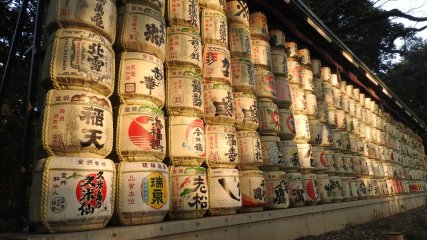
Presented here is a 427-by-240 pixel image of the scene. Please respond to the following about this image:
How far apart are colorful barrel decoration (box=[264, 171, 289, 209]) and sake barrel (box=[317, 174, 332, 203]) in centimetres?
158

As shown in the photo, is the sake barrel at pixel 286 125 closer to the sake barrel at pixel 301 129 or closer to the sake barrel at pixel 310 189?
the sake barrel at pixel 301 129

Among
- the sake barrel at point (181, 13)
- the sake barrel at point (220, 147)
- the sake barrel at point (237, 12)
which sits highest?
the sake barrel at point (237, 12)

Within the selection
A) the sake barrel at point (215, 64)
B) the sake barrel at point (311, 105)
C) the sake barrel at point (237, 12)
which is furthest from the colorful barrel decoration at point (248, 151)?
the sake barrel at point (311, 105)

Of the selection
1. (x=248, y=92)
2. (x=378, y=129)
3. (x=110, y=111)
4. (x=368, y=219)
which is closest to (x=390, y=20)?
(x=378, y=129)

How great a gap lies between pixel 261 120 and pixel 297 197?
139 centimetres

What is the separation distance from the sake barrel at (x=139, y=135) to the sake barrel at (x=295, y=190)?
9.15ft

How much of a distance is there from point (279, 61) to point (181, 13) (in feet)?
8.08

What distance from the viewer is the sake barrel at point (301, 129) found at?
5.96 metres

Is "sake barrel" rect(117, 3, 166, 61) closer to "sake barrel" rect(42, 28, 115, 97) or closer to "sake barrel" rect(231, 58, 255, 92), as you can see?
"sake barrel" rect(42, 28, 115, 97)

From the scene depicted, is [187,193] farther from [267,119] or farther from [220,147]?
[267,119]

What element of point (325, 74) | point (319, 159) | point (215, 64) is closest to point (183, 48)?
point (215, 64)

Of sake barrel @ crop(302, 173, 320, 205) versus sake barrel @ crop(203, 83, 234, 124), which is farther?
sake barrel @ crop(302, 173, 320, 205)

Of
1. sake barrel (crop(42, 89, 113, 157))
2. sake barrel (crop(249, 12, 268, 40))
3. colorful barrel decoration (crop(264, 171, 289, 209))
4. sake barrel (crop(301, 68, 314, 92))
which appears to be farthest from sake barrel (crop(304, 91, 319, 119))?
sake barrel (crop(42, 89, 113, 157))

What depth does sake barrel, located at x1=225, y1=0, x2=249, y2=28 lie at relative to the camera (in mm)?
5070
